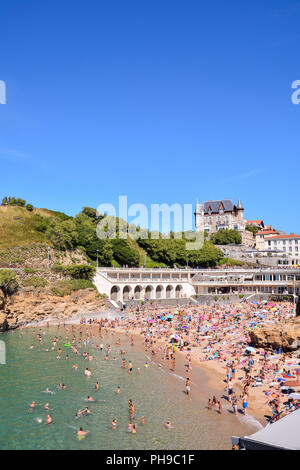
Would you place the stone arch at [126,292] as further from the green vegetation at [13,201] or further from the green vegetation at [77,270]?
the green vegetation at [13,201]

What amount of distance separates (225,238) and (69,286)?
69.6 metres

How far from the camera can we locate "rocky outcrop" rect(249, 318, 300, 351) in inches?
1251

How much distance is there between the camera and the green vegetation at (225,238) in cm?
11262

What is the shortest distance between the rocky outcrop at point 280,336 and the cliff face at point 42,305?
2689 cm

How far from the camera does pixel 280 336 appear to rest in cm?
3275

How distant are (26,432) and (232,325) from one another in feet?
106

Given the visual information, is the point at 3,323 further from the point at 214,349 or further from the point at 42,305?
the point at 214,349

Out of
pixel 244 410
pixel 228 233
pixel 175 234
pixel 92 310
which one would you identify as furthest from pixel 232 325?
pixel 228 233

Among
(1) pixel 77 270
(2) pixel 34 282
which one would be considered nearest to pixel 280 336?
(2) pixel 34 282

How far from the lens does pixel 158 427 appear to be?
19.2m

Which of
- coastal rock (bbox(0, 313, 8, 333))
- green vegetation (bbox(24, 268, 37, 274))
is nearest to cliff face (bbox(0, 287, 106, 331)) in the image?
coastal rock (bbox(0, 313, 8, 333))

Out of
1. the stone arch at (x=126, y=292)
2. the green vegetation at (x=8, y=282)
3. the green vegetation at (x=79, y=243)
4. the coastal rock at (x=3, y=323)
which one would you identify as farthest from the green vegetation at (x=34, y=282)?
the stone arch at (x=126, y=292)

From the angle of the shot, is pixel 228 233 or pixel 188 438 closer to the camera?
pixel 188 438
